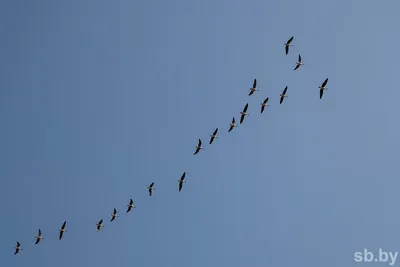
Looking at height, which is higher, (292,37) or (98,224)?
(292,37)

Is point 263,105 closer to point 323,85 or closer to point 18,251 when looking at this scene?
point 323,85

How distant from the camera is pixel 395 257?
348 ft

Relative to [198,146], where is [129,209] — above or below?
below

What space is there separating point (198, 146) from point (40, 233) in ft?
91.5

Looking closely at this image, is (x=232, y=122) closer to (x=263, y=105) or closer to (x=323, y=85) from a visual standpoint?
(x=263, y=105)

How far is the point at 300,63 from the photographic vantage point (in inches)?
4892

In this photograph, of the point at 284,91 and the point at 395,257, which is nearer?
the point at 395,257

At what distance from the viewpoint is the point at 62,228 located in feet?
407

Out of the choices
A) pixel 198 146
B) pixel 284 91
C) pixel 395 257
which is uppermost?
pixel 284 91

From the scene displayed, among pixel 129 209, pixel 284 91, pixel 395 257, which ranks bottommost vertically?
pixel 395 257

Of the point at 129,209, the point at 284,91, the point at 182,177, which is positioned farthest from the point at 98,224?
the point at 284,91

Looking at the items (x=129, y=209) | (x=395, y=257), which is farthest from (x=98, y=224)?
(x=395, y=257)

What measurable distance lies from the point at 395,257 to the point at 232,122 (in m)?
33.4

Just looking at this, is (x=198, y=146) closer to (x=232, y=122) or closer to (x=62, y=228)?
(x=232, y=122)
